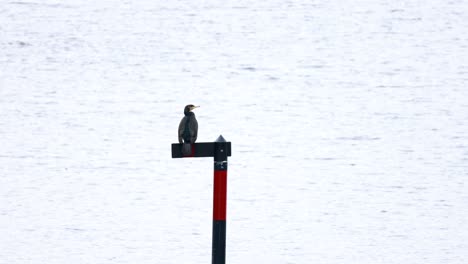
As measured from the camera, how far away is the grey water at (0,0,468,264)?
6555mm

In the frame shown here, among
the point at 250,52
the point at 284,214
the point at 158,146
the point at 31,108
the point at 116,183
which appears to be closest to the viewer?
the point at 284,214

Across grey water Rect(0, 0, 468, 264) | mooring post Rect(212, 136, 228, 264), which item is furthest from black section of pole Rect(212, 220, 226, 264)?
grey water Rect(0, 0, 468, 264)

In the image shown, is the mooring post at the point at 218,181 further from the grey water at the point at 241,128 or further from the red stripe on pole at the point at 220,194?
the grey water at the point at 241,128

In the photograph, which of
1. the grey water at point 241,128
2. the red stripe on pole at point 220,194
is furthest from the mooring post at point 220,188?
the grey water at point 241,128

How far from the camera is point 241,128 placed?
8773 mm

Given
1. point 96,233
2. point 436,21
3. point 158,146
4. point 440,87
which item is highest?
point 436,21

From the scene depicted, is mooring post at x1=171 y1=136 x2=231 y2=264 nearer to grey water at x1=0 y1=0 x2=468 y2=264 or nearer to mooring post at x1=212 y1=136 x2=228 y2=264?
mooring post at x1=212 y1=136 x2=228 y2=264

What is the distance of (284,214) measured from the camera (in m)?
7.03

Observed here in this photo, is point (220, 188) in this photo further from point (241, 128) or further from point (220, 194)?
point (241, 128)

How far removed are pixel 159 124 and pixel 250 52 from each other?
1.49 metres

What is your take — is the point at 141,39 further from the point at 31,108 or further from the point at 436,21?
the point at 436,21

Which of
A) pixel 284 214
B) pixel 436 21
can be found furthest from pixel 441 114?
pixel 284 214

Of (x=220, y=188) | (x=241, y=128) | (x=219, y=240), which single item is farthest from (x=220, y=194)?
(x=241, y=128)

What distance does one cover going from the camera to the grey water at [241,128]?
21.5ft
